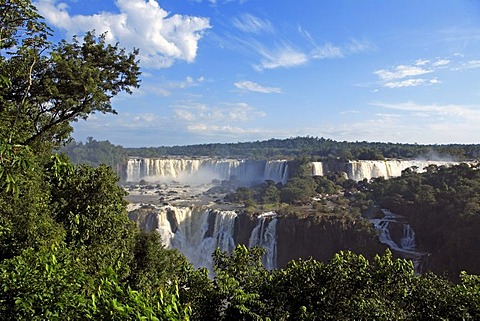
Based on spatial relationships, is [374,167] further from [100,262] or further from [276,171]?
[100,262]

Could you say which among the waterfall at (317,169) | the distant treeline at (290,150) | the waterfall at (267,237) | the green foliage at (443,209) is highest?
the distant treeline at (290,150)

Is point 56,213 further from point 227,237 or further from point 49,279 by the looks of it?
point 227,237

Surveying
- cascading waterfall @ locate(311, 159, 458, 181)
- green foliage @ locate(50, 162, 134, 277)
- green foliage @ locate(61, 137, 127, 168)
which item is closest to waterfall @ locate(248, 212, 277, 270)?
green foliage @ locate(50, 162, 134, 277)

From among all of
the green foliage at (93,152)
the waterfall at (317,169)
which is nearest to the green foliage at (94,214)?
the waterfall at (317,169)

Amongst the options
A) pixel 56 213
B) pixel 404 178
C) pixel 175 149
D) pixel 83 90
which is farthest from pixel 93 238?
pixel 175 149

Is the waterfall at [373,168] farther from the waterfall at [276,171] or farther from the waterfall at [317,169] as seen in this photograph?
the waterfall at [276,171]

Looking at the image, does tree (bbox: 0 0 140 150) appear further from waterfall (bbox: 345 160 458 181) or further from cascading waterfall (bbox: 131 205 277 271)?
waterfall (bbox: 345 160 458 181)
